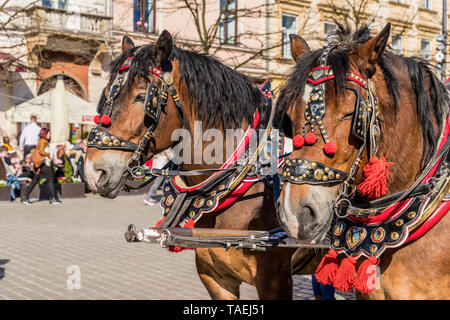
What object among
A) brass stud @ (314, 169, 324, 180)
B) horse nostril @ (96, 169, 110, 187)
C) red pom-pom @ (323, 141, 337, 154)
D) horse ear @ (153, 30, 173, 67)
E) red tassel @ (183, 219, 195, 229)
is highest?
horse ear @ (153, 30, 173, 67)

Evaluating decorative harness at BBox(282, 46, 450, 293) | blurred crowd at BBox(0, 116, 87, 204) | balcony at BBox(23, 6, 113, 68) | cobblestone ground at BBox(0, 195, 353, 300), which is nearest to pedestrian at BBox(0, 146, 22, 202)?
blurred crowd at BBox(0, 116, 87, 204)

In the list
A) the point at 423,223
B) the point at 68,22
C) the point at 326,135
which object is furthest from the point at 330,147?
the point at 68,22

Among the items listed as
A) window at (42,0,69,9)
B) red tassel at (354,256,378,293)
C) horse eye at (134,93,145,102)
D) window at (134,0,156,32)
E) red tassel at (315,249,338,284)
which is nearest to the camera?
red tassel at (354,256,378,293)

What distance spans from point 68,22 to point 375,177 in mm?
18077

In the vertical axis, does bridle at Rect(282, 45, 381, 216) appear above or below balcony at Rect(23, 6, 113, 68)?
below

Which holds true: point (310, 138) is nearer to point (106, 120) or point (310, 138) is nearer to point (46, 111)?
point (106, 120)

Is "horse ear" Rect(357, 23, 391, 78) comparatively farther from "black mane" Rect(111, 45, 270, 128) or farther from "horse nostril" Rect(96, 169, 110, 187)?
"horse nostril" Rect(96, 169, 110, 187)

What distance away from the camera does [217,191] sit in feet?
11.0

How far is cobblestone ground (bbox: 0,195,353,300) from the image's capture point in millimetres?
5648

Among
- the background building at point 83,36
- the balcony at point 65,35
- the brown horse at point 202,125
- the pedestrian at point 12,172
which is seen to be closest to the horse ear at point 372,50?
the brown horse at point 202,125

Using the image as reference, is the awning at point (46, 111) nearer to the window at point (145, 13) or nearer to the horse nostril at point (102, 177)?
the window at point (145, 13)

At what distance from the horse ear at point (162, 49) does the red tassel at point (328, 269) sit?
1.45 meters

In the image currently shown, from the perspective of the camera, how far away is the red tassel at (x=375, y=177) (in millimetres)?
2344

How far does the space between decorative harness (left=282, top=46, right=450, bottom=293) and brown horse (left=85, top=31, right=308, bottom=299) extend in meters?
0.70
